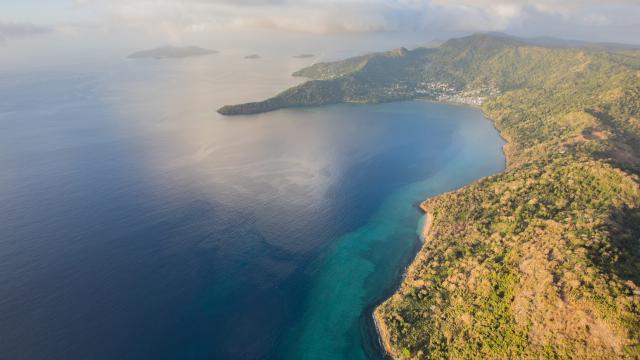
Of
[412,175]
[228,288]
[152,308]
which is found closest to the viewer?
[152,308]

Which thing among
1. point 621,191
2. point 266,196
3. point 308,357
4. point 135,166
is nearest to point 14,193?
point 135,166

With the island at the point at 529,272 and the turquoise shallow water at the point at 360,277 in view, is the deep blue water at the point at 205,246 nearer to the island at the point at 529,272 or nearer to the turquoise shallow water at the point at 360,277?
the turquoise shallow water at the point at 360,277

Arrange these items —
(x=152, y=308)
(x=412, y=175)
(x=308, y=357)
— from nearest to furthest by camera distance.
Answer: (x=308, y=357)
(x=152, y=308)
(x=412, y=175)

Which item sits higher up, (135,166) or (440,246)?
(135,166)

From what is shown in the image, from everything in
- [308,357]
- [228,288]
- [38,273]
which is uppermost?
[38,273]

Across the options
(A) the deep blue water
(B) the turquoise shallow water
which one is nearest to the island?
(B) the turquoise shallow water

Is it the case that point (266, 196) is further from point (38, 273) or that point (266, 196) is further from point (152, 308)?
point (38, 273)

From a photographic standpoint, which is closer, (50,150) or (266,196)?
(266,196)

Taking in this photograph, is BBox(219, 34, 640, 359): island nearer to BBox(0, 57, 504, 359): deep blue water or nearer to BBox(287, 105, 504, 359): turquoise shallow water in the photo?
BBox(287, 105, 504, 359): turquoise shallow water

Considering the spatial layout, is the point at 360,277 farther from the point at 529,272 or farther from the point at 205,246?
the point at 205,246
